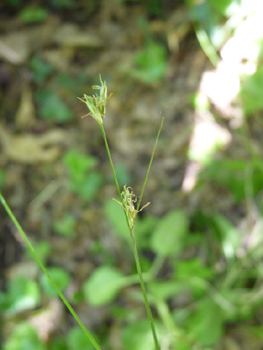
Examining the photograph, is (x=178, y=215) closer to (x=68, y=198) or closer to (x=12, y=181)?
(x=68, y=198)

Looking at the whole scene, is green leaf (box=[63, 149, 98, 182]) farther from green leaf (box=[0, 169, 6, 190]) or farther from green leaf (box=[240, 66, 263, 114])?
green leaf (box=[240, 66, 263, 114])

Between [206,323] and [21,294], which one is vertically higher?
[21,294]

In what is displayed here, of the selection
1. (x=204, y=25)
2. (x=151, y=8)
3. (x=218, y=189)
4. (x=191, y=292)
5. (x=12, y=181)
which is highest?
(x=151, y=8)

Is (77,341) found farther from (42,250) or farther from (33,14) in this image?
(33,14)

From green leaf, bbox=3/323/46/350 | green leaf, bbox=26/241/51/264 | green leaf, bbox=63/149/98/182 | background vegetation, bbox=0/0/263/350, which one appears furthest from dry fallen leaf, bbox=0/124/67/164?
green leaf, bbox=3/323/46/350

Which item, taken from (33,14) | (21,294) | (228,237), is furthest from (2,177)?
(228,237)

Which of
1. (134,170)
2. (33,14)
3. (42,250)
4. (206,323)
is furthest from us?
(33,14)

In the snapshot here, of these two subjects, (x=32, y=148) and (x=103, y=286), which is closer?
(x=103, y=286)

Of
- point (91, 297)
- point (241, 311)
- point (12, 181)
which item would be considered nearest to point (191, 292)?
point (241, 311)
